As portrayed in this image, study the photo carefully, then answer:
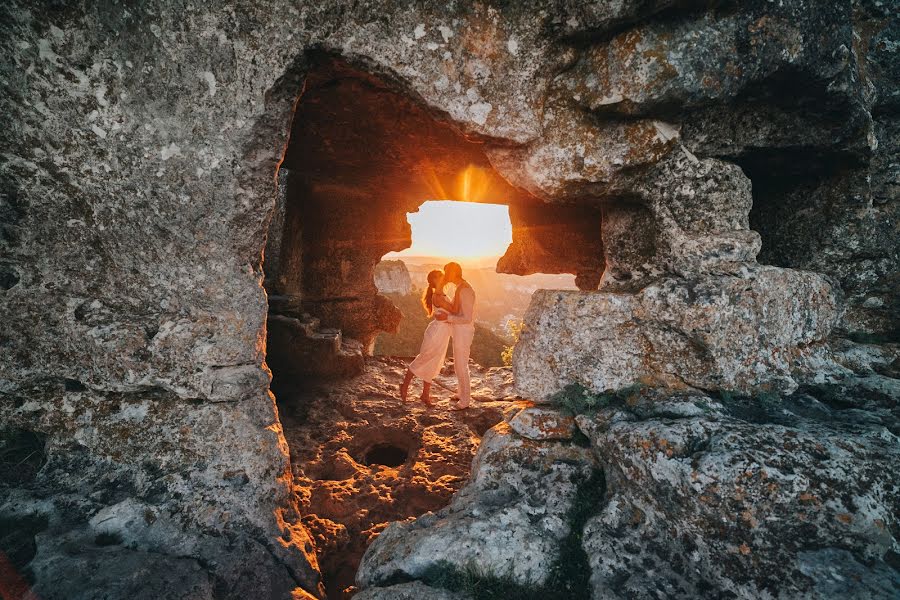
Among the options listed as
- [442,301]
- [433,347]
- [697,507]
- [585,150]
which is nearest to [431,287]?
[442,301]

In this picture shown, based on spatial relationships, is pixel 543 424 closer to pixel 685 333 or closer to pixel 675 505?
pixel 675 505

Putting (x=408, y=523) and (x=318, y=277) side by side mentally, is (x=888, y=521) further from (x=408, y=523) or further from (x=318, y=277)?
(x=318, y=277)

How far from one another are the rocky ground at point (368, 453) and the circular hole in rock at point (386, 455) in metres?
0.01

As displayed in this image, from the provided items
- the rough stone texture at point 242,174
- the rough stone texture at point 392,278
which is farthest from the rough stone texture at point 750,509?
the rough stone texture at point 392,278

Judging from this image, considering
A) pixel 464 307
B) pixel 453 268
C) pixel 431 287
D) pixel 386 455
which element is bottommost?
pixel 386 455

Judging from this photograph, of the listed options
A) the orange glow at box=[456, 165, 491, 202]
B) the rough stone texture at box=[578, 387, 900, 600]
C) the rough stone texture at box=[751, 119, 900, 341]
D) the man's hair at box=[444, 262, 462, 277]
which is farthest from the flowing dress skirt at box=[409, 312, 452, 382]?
the rough stone texture at box=[751, 119, 900, 341]

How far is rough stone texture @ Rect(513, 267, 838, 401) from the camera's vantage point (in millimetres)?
2779

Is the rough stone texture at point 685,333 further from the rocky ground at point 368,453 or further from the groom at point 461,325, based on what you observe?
the groom at point 461,325

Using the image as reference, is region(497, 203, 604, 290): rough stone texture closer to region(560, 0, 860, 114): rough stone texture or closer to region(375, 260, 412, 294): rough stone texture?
region(560, 0, 860, 114): rough stone texture

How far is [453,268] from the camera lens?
5.82 meters

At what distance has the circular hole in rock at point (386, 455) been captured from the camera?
4.58m

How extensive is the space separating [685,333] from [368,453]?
369cm

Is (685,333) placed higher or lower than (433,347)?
higher

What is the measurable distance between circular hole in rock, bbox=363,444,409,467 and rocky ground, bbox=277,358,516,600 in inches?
0.5
